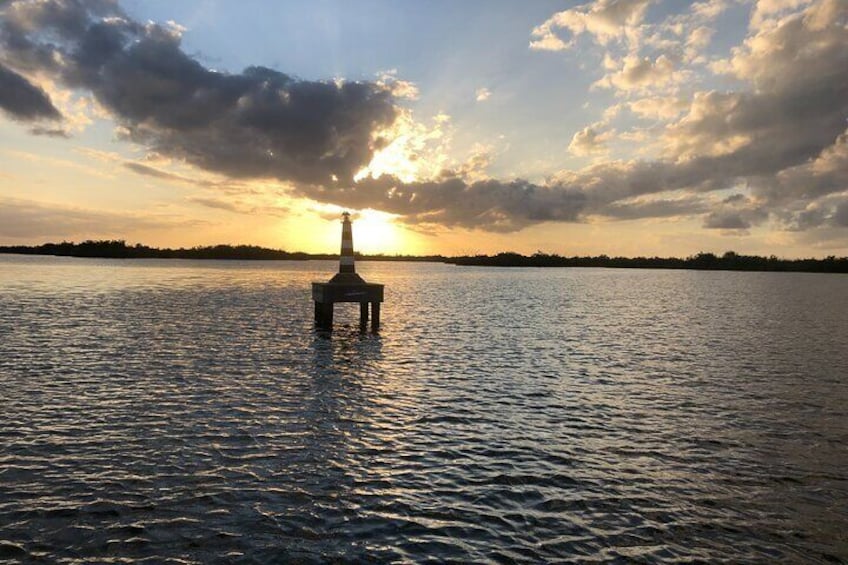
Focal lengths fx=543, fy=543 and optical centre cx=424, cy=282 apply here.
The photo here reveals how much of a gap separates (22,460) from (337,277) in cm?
2117

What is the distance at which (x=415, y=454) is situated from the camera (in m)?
11.6

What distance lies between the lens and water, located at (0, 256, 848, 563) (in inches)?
313

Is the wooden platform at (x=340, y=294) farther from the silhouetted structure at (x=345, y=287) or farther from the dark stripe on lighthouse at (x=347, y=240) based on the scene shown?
the dark stripe on lighthouse at (x=347, y=240)

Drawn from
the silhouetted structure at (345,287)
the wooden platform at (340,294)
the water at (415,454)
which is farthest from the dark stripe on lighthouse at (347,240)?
the water at (415,454)

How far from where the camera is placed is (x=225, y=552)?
7449mm

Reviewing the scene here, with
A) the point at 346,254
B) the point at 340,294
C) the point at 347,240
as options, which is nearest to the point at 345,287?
the point at 340,294

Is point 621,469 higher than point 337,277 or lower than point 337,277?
lower

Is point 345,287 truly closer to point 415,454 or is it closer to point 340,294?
point 340,294

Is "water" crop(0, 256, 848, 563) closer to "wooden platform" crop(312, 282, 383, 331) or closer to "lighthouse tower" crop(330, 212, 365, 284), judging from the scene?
"wooden platform" crop(312, 282, 383, 331)

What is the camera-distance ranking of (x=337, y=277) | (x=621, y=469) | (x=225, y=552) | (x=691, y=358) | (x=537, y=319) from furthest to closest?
(x=537, y=319), (x=337, y=277), (x=691, y=358), (x=621, y=469), (x=225, y=552)

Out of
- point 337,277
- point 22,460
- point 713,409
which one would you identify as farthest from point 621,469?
point 337,277

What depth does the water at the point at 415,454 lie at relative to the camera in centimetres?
795

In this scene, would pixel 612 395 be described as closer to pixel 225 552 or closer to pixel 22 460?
pixel 225 552

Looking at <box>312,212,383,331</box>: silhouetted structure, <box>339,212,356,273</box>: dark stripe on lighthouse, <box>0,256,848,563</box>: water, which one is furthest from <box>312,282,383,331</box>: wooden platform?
<box>0,256,848,563</box>: water
